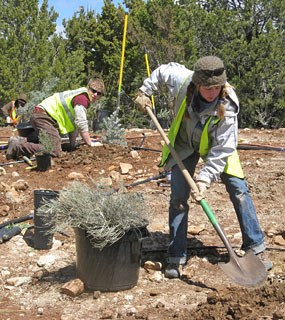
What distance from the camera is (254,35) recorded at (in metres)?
23.0

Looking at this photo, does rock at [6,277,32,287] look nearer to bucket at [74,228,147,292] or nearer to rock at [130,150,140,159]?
bucket at [74,228,147,292]

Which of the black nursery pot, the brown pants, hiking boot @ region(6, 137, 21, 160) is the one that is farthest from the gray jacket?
hiking boot @ region(6, 137, 21, 160)

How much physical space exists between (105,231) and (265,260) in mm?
1324

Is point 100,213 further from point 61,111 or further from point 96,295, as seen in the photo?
point 61,111

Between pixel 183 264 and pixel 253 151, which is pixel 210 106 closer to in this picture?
pixel 183 264

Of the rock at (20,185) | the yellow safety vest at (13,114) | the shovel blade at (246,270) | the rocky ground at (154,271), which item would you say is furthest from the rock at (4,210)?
the yellow safety vest at (13,114)

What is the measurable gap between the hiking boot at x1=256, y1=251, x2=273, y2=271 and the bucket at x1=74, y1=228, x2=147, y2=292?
94cm

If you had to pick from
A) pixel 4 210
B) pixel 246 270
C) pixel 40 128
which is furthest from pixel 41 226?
pixel 40 128

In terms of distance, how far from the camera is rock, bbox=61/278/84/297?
133 inches

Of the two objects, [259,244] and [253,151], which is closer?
[259,244]

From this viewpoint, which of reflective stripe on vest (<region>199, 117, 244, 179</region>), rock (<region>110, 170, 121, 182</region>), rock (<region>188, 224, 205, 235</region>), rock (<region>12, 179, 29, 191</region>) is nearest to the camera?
reflective stripe on vest (<region>199, 117, 244, 179</region>)

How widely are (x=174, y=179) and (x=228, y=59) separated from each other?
19.1 meters

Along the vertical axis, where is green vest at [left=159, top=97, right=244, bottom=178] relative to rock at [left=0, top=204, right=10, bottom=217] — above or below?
above

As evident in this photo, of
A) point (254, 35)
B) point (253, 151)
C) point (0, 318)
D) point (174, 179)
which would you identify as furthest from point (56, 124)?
point (254, 35)
